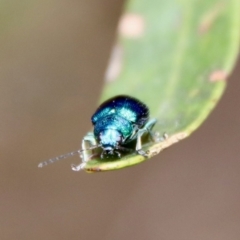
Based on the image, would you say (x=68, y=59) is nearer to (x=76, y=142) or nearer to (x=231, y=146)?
(x=76, y=142)

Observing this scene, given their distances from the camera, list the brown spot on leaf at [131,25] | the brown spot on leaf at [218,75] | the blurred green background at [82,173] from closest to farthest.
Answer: the brown spot on leaf at [218,75]
the brown spot on leaf at [131,25]
the blurred green background at [82,173]

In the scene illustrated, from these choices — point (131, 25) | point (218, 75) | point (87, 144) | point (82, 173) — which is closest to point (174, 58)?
point (131, 25)

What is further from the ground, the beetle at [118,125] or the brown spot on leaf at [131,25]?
the brown spot on leaf at [131,25]

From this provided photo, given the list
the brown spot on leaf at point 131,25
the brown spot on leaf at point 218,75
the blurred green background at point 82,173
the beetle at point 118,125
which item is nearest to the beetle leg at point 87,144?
the beetle at point 118,125

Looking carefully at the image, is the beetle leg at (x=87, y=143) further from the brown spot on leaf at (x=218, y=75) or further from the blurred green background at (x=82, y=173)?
the blurred green background at (x=82, y=173)

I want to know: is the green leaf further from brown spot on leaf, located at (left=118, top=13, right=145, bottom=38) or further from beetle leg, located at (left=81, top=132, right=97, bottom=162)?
beetle leg, located at (left=81, top=132, right=97, bottom=162)

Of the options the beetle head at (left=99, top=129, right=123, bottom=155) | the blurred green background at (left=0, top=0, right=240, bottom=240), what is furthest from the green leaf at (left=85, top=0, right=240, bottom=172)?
the blurred green background at (left=0, top=0, right=240, bottom=240)

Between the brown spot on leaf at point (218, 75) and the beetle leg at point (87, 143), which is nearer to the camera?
the brown spot on leaf at point (218, 75)

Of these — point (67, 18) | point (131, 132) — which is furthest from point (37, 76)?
point (131, 132)
